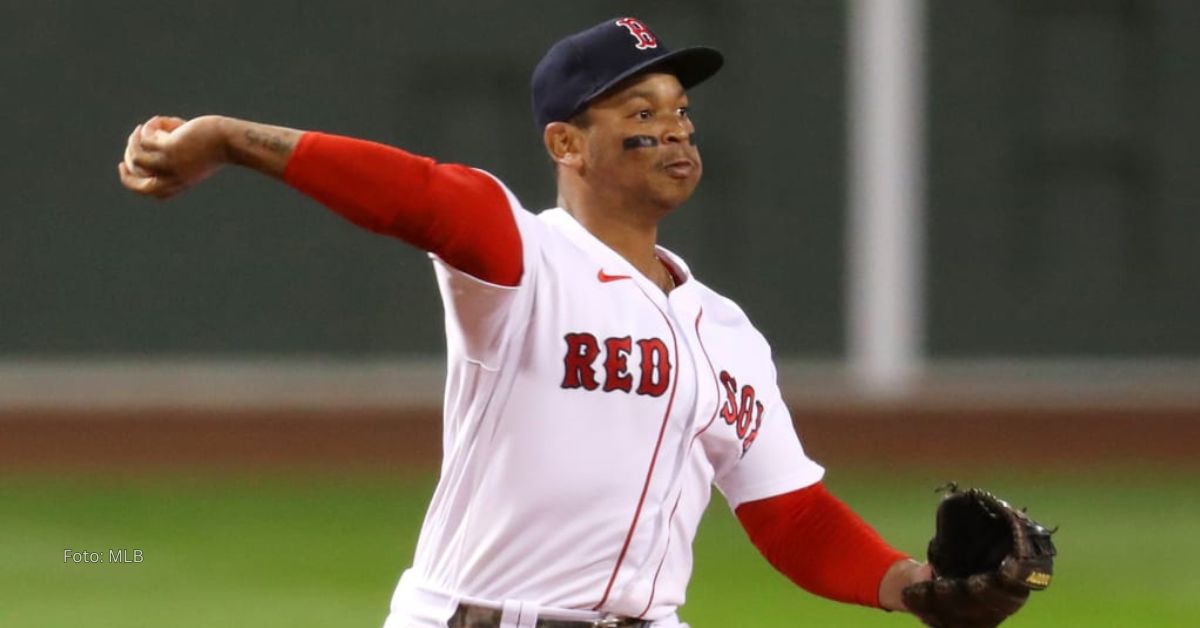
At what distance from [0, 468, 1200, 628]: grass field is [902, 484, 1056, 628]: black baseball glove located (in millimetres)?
4606

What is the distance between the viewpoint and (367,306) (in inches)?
470

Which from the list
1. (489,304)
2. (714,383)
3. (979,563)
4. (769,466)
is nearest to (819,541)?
(769,466)

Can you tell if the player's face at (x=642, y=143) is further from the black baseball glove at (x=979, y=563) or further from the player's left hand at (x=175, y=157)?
the player's left hand at (x=175, y=157)

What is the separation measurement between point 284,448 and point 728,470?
865cm

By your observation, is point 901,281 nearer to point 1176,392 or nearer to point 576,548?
point 1176,392

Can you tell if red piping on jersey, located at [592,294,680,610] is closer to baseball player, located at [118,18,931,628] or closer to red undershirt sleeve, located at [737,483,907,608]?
baseball player, located at [118,18,931,628]

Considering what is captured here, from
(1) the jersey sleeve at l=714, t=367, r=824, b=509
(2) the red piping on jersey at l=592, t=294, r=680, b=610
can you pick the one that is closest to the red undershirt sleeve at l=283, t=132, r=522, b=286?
(2) the red piping on jersey at l=592, t=294, r=680, b=610

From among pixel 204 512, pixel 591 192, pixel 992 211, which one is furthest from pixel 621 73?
pixel 992 211

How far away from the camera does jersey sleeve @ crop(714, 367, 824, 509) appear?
4.11 metres

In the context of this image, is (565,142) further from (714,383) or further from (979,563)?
(979,563)

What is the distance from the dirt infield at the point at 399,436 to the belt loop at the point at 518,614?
8.64m

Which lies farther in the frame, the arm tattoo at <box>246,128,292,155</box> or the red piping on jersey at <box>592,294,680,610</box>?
the red piping on jersey at <box>592,294,680,610</box>

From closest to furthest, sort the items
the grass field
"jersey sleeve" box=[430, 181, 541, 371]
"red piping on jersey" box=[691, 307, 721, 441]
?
"jersey sleeve" box=[430, 181, 541, 371] → "red piping on jersey" box=[691, 307, 721, 441] → the grass field

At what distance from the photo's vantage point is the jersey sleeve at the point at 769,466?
411 centimetres
